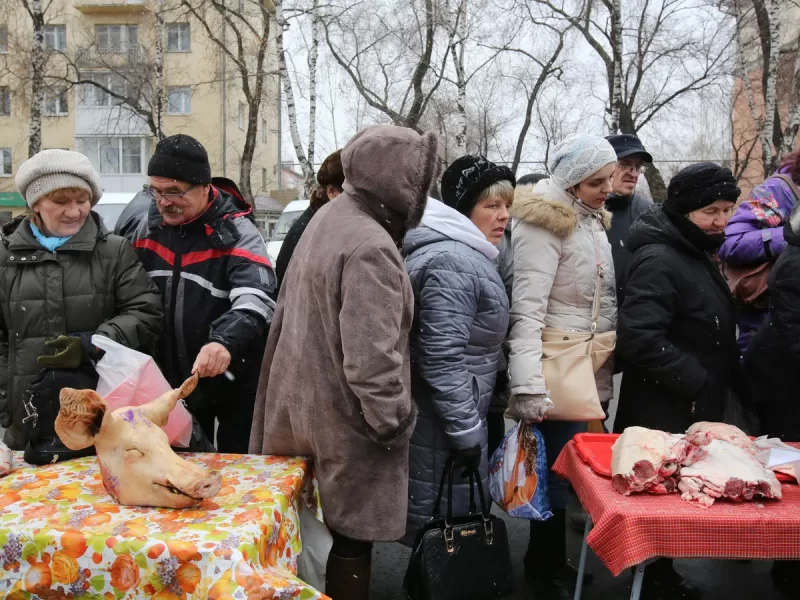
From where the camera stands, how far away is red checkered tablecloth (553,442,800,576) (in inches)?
81.2

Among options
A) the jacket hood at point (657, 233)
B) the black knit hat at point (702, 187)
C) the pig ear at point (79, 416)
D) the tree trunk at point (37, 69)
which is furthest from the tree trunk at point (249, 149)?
the pig ear at point (79, 416)

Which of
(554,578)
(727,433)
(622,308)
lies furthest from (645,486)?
(554,578)

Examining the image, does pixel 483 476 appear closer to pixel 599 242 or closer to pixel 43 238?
pixel 599 242

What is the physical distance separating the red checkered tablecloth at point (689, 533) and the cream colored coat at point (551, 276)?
751mm

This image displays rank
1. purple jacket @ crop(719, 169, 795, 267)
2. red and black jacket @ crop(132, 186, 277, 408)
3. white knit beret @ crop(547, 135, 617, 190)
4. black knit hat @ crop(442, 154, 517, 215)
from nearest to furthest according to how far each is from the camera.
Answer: red and black jacket @ crop(132, 186, 277, 408) < black knit hat @ crop(442, 154, 517, 215) < white knit beret @ crop(547, 135, 617, 190) < purple jacket @ crop(719, 169, 795, 267)

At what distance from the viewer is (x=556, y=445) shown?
307 centimetres

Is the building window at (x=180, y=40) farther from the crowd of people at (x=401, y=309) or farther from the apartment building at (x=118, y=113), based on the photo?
the crowd of people at (x=401, y=309)

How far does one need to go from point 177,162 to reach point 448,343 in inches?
47.4

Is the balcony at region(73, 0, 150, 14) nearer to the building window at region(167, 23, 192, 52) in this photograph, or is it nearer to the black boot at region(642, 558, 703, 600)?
the building window at region(167, 23, 192, 52)

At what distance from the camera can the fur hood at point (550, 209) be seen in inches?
115

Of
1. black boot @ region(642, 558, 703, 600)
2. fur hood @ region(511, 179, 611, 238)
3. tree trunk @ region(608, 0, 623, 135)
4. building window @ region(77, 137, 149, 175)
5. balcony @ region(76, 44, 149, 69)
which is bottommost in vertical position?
black boot @ region(642, 558, 703, 600)

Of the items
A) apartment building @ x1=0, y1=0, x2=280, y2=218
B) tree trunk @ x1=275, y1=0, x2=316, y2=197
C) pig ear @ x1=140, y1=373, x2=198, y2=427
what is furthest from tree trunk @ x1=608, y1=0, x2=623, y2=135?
apartment building @ x1=0, y1=0, x2=280, y2=218

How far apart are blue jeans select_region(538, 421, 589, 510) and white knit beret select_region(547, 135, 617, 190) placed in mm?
1037

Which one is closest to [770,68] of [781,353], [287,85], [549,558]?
[287,85]
